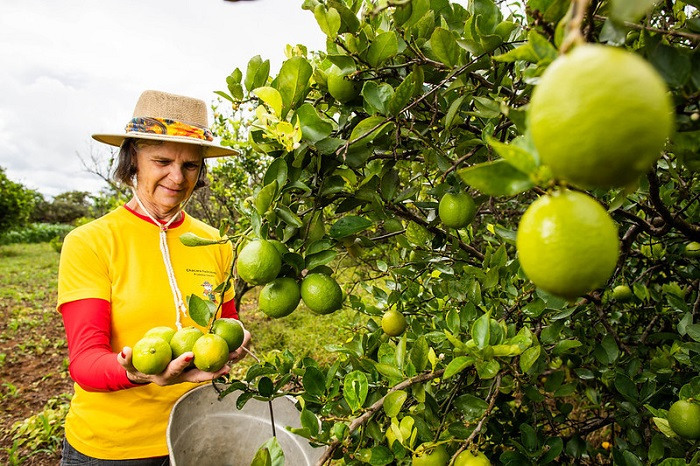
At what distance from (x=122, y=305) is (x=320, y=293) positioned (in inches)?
50.7

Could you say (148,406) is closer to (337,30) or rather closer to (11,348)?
(337,30)

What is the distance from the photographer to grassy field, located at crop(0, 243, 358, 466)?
379cm

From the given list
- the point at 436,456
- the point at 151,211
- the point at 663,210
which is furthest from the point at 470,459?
the point at 151,211

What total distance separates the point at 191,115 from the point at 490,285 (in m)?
1.79

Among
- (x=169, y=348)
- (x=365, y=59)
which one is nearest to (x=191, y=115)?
(x=169, y=348)

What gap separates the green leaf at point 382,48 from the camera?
955 millimetres

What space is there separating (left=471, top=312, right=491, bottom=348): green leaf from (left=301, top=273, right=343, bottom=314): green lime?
1.09 feet

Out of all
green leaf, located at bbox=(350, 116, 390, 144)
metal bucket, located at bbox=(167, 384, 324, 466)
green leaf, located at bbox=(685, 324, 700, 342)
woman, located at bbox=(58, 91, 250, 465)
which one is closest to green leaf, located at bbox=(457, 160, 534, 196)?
green leaf, located at bbox=(350, 116, 390, 144)

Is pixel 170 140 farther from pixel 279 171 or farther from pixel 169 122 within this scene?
pixel 279 171

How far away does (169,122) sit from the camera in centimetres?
213

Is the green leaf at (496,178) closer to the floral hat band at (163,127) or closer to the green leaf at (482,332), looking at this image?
the green leaf at (482,332)

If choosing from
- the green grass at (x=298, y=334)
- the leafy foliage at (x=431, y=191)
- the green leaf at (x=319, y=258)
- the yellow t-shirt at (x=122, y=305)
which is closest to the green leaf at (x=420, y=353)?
the leafy foliage at (x=431, y=191)

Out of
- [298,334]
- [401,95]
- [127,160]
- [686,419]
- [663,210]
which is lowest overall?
[298,334]

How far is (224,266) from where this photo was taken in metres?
2.44
